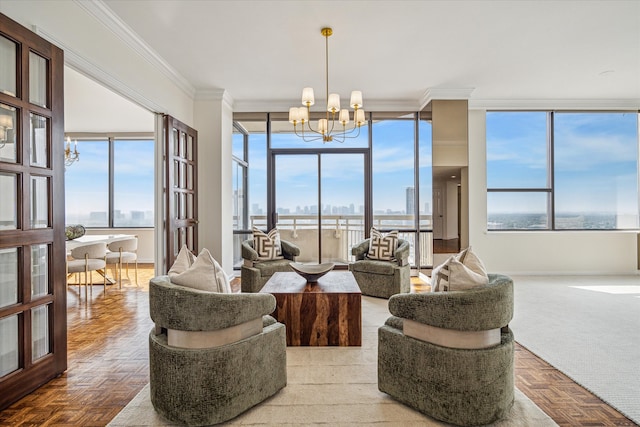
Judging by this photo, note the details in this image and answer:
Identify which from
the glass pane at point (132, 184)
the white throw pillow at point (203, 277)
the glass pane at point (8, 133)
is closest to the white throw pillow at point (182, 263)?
the white throw pillow at point (203, 277)

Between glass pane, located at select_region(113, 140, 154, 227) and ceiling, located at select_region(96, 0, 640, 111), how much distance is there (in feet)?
10.5

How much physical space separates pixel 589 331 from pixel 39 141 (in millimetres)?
4730

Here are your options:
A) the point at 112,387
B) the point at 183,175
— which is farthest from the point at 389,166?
the point at 112,387

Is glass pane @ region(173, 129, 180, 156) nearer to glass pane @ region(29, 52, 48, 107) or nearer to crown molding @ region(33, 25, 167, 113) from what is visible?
crown molding @ region(33, 25, 167, 113)

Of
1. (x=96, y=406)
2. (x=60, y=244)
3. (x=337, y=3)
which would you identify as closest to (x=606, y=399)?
(x=96, y=406)

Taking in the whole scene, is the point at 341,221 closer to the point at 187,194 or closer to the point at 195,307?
the point at 187,194

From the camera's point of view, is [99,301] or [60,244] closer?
[60,244]

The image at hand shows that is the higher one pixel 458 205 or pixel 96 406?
pixel 458 205

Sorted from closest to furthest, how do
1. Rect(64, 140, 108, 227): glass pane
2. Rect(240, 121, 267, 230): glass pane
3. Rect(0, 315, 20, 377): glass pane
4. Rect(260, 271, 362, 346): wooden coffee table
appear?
Rect(0, 315, 20, 377): glass pane < Rect(260, 271, 362, 346): wooden coffee table < Rect(240, 121, 267, 230): glass pane < Rect(64, 140, 108, 227): glass pane

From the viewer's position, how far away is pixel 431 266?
19.2 feet

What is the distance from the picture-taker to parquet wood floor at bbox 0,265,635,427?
1.94 metres

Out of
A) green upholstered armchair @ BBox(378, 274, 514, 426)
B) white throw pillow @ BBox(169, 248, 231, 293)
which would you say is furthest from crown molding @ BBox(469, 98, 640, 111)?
white throw pillow @ BBox(169, 248, 231, 293)

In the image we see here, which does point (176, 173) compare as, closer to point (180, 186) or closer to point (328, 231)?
point (180, 186)

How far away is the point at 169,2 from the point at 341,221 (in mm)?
4020
